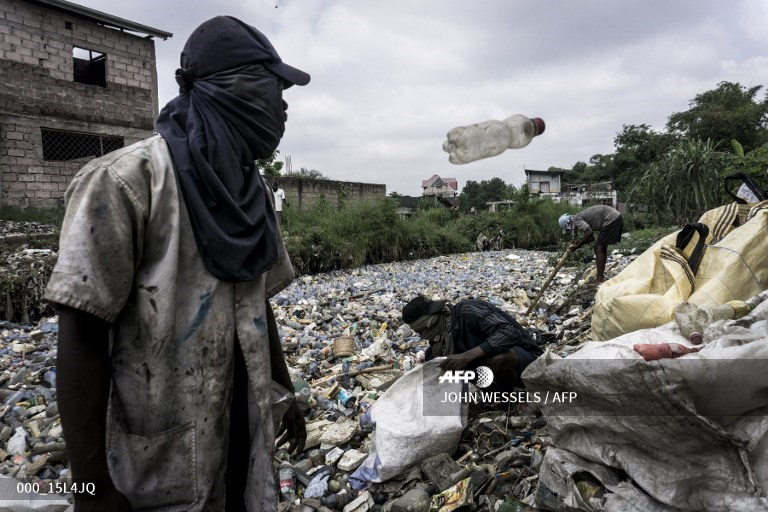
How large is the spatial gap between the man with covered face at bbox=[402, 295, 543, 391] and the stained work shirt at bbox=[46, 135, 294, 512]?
5.84ft

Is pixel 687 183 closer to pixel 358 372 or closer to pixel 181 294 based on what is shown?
pixel 358 372

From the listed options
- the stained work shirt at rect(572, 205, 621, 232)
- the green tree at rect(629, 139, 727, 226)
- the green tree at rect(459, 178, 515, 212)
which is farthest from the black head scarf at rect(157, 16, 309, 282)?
the green tree at rect(459, 178, 515, 212)

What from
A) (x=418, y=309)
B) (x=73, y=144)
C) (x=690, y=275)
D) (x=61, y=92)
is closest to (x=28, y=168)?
(x=73, y=144)

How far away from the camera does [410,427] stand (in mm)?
2252

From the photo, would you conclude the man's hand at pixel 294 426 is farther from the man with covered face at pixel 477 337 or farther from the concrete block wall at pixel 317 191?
the concrete block wall at pixel 317 191

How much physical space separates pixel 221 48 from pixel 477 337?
8.16 ft

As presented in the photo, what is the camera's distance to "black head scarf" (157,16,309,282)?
98cm

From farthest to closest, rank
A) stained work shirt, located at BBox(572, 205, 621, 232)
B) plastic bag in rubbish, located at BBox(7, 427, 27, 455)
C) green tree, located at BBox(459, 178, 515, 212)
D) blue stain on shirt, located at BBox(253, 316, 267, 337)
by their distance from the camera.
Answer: green tree, located at BBox(459, 178, 515, 212), stained work shirt, located at BBox(572, 205, 621, 232), plastic bag in rubbish, located at BBox(7, 427, 27, 455), blue stain on shirt, located at BBox(253, 316, 267, 337)

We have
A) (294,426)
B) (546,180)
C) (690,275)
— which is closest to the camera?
(294,426)

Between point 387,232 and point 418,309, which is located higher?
point 387,232

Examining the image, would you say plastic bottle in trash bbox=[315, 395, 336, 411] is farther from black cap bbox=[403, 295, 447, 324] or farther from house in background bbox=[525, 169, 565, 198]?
house in background bbox=[525, 169, 565, 198]

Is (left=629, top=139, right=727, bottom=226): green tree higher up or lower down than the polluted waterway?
higher up

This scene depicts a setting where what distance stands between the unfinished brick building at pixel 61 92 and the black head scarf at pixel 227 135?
10927 millimetres
